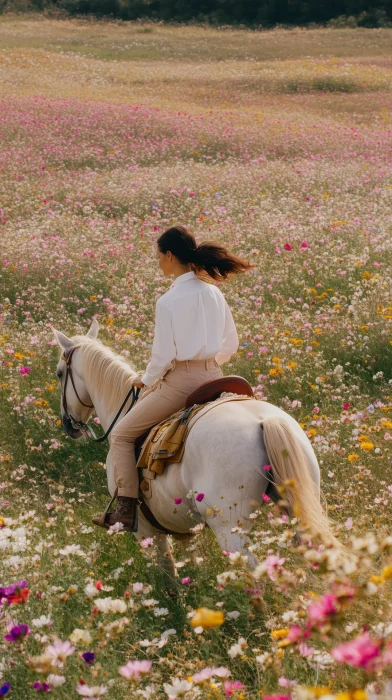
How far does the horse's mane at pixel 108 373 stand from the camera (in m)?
5.86

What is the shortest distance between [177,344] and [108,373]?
1.05 meters

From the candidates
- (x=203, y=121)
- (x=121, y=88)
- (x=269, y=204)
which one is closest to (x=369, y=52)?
(x=121, y=88)

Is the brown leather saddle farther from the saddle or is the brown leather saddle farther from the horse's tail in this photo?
the horse's tail

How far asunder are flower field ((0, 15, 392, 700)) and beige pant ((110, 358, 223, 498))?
51cm

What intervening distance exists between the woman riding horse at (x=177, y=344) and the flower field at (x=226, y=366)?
535mm

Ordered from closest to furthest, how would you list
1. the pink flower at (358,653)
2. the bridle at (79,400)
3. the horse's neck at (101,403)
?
the pink flower at (358,653) → the bridle at (79,400) → the horse's neck at (101,403)

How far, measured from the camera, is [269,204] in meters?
16.4

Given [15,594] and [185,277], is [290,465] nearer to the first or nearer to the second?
[185,277]

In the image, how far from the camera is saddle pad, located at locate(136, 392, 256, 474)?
471cm

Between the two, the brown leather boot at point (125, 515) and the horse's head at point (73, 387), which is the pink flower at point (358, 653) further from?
the horse's head at point (73, 387)

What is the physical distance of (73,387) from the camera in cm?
657

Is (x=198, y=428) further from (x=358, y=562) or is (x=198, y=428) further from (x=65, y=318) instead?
(x=65, y=318)

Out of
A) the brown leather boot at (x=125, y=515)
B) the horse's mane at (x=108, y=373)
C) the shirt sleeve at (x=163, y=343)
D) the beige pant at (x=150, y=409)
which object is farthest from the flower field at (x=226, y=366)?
the shirt sleeve at (x=163, y=343)

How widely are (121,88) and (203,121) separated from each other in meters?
13.8
